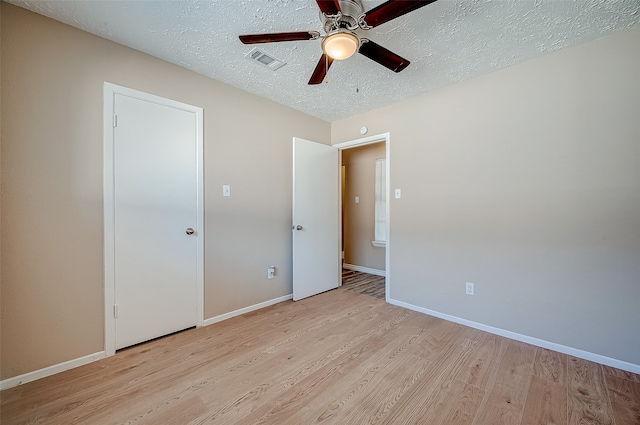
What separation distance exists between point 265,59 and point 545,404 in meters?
3.14

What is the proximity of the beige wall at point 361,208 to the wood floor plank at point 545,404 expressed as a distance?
2808mm

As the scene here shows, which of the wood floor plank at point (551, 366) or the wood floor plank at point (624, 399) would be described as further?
the wood floor plank at point (551, 366)

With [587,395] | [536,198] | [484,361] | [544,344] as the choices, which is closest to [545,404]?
[587,395]

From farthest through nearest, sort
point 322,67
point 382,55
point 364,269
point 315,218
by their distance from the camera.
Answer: point 364,269 < point 315,218 < point 322,67 < point 382,55

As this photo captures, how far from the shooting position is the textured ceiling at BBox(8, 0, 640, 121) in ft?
5.39

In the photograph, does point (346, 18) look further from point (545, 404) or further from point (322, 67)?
point (545, 404)

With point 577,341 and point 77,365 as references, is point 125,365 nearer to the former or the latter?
point 77,365

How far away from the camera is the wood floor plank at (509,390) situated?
1439mm

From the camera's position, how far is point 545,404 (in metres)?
1.54

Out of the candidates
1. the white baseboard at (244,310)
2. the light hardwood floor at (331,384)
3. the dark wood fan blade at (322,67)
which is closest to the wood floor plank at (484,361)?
the light hardwood floor at (331,384)

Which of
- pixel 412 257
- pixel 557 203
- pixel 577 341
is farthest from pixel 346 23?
pixel 577 341

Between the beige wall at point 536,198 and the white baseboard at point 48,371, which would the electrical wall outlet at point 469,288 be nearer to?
the beige wall at point 536,198

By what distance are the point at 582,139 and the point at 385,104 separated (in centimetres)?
186

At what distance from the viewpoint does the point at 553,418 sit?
1434 millimetres
